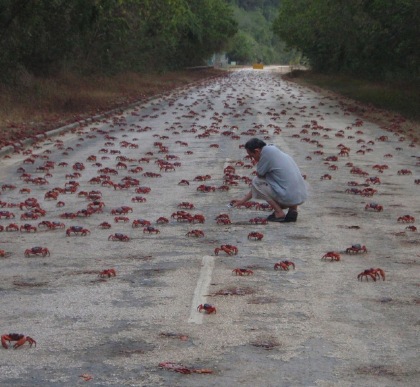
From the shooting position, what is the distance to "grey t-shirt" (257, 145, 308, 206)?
11.7 metres

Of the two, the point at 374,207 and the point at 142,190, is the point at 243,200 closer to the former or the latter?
the point at 374,207

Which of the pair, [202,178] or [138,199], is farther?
[202,178]

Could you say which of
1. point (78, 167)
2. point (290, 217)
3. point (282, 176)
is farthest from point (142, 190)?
point (78, 167)

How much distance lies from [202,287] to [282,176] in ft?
12.7

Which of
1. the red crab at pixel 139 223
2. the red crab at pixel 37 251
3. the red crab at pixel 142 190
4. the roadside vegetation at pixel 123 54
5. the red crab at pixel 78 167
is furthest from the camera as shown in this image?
the roadside vegetation at pixel 123 54

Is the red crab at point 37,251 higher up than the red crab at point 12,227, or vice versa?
the red crab at point 37,251

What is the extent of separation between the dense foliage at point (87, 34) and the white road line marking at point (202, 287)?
1971 cm

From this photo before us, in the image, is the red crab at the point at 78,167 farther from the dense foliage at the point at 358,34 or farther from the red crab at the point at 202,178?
the dense foliage at the point at 358,34

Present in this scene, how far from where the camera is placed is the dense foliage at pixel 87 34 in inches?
1244

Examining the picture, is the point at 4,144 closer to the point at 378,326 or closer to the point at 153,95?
the point at 378,326

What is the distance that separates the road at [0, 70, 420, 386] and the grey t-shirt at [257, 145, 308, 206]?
35cm

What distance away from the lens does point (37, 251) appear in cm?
951

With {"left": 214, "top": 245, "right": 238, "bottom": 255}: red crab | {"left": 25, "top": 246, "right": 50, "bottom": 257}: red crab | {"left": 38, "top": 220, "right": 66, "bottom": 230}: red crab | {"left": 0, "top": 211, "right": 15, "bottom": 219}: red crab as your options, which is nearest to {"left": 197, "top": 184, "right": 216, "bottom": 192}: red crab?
{"left": 0, "top": 211, "right": 15, "bottom": 219}: red crab

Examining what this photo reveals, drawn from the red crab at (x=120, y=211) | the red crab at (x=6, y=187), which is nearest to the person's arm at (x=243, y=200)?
the red crab at (x=120, y=211)
